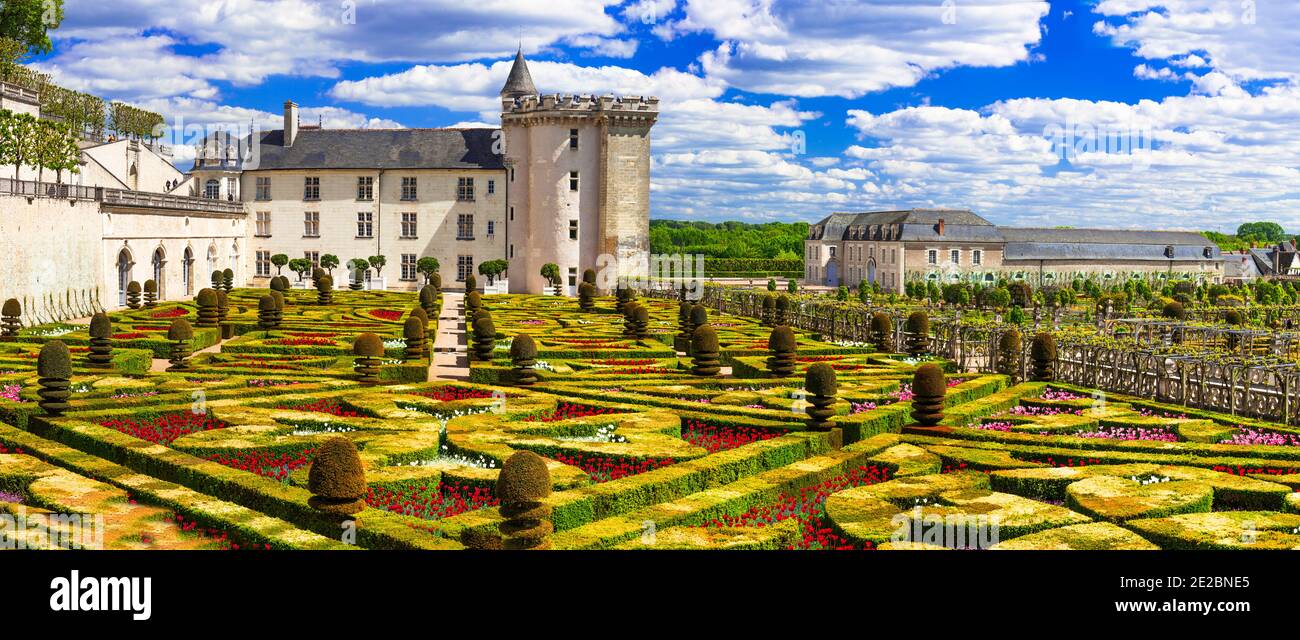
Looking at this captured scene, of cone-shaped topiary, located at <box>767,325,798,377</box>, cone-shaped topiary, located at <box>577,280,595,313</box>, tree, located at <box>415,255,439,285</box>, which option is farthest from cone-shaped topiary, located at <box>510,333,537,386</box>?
tree, located at <box>415,255,439,285</box>

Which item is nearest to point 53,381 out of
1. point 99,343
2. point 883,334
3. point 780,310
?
point 99,343

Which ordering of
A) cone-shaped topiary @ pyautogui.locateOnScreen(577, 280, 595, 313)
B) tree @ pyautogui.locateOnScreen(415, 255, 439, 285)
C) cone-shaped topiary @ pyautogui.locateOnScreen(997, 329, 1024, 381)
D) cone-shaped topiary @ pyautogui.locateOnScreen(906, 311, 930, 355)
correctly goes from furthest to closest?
tree @ pyautogui.locateOnScreen(415, 255, 439, 285) → cone-shaped topiary @ pyautogui.locateOnScreen(577, 280, 595, 313) → cone-shaped topiary @ pyautogui.locateOnScreen(906, 311, 930, 355) → cone-shaped topiary @ pyautogui.locateOnScreen(997, 329, 1024, 381)

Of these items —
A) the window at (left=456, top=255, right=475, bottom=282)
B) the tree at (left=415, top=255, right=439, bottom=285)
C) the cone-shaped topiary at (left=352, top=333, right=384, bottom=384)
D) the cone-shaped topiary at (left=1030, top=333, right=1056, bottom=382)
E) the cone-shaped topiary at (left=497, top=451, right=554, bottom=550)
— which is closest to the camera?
the cone-shaped topiary at (left=497, top=451, right=554, bottom=550)

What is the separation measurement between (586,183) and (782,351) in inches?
1469

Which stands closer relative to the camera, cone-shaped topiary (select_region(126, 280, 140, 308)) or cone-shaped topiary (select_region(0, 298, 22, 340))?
cone-shaped topiary (select_region(0, 298, 22, 340))

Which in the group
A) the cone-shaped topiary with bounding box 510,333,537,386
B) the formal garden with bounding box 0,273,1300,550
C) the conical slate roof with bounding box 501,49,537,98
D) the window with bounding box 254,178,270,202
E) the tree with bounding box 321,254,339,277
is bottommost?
the formal garden with bounding box 0,273,1300,550

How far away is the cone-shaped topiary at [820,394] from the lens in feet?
55.1

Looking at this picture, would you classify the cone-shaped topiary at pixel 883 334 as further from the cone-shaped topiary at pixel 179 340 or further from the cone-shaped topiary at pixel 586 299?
the cone-shaped topiary at pixel 586 299

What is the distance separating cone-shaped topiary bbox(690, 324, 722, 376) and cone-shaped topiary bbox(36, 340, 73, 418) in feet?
36.7

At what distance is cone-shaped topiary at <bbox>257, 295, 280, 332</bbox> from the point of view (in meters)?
31.3

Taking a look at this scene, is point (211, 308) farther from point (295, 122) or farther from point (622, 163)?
point (295, 122)

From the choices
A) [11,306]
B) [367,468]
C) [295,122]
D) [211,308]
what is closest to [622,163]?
[295,122]

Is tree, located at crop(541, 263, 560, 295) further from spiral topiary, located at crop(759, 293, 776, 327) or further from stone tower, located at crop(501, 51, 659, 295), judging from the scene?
spiral topiary, located at crop(759, 293, 776, 327)
